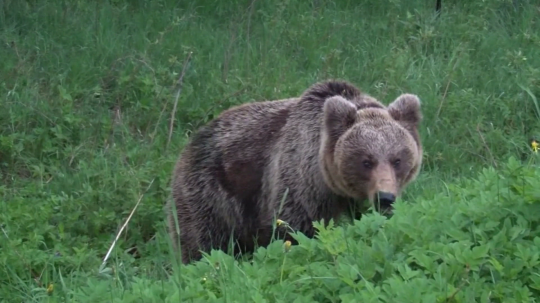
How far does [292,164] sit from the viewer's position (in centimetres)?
621

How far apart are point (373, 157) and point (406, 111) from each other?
489 millimetres

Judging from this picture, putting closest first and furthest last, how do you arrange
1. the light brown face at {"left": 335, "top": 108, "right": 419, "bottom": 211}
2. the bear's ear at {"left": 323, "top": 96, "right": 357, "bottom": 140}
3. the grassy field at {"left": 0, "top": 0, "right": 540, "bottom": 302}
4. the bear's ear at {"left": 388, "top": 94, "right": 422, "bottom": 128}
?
the grassy field at {"left": 0, "top": 0, "right": 540, "bottom": 302} → the light brown face at {"left": 335, "top": 108, "right": 419, "bottom": 211} → the bear's ear at {"left": 323, "top": 96, "right": 357, "bottom": 140} → the bear's ear at {"left": 388, "top": 94, "right": 422, "bottom": 128}

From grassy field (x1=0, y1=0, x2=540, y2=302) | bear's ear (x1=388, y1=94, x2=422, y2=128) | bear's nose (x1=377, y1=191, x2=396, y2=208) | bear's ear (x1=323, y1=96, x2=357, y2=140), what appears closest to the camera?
grassy field (x1=0, y1=0, x2=540, y2=302)

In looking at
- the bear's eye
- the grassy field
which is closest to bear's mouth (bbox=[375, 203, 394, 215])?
the bear's eye

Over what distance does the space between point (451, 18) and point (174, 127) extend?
3.33 m

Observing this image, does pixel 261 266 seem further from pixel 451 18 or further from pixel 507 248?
pixel 451 18

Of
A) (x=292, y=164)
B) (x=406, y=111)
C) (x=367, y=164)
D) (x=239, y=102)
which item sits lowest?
(x=239, y=102)

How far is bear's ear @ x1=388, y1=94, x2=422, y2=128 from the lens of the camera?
626 cm

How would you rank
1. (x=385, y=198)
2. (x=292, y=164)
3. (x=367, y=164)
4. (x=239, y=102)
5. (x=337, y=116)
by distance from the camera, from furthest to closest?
(x=239, y=102), (x=292, y=164), (x=337, y=116), (x=367, y=164), (x=385, y=198)

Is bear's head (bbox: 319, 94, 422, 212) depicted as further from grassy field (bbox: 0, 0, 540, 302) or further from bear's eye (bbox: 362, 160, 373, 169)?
grassy field (bbox: 0, 0, 540, 302)

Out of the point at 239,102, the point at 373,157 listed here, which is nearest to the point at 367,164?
the point at 373,157

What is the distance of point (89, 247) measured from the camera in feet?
22.8

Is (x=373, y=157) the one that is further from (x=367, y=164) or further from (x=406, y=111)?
(x=406, y=111)

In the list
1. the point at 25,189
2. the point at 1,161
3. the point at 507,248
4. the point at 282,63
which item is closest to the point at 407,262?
the point at 507,248
